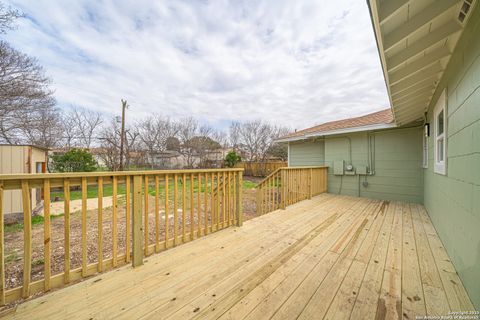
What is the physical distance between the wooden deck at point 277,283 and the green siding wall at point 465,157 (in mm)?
242

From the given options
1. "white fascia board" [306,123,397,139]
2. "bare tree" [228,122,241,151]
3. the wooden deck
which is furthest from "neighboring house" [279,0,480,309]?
"bare tree" [228,122,241,151]

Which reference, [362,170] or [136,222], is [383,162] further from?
[136,222]

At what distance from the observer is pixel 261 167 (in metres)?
14.8

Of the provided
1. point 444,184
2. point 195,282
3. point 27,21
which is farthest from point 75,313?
point 27,21

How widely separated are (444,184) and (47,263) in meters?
4.64

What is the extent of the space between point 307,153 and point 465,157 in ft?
20.0

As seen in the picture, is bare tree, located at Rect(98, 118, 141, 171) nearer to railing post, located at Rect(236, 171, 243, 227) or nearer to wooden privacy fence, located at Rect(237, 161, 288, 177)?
wooden privacy fence, located at Rect(237, 161, 288, 177)

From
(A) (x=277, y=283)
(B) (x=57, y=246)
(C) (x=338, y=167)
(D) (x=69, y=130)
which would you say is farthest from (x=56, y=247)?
(D) (x=69, y=130)

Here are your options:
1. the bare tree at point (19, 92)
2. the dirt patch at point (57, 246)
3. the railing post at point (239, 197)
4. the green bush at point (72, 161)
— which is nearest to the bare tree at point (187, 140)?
the green bush at point (72, 161)

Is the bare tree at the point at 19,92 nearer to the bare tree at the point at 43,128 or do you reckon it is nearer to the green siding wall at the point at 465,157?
the bare tree at the point at 43,128

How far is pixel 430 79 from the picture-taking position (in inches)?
108

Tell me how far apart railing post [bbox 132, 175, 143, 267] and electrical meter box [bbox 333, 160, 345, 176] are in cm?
631

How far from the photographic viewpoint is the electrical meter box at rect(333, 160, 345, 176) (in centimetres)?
624

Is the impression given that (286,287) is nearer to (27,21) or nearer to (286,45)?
(286,45)
